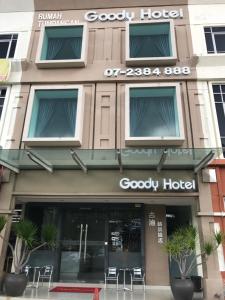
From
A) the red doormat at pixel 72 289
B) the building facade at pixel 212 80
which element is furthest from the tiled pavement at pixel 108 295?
the building facade at pixel 212 80

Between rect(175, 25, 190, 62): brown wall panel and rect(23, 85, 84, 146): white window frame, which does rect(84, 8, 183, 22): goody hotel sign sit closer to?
rect(175, 25, 190, 62): brown wall panel

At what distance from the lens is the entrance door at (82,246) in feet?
34.0

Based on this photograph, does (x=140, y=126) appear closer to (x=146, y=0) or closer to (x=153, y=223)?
(x=153, y=223)

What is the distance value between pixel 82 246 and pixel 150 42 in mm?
8584

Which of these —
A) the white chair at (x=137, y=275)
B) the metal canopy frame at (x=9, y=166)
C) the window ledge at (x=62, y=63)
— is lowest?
the white chair at (x=137, y=275)

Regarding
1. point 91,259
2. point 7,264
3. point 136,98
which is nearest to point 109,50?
point 136,98

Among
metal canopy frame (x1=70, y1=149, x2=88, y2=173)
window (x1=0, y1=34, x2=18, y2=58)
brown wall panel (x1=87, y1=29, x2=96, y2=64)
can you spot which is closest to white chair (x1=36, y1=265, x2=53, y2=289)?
metal canopy frame (x1=70, y1=149, x2=88, y2=173)

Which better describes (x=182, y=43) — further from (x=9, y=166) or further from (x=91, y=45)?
(x=9, y=166)

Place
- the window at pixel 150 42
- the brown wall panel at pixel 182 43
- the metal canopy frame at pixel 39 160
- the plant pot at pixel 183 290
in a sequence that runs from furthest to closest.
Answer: the brown wall panel at pixel 182 43 < the window at pixel 150 42 < the metal canopy frame at pixel 39 160 < the plant pot at pixel 183 290

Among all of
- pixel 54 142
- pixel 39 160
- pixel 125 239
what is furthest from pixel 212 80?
pixel 39 160

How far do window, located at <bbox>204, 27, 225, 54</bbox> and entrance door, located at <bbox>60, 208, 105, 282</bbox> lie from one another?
26.3 feet

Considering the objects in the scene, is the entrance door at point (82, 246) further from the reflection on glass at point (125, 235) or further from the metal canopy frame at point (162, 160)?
the metal canopy frame at point (162, 160)

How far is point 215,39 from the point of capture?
11.9 m

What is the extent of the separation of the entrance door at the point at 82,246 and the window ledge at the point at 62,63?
5637mm
